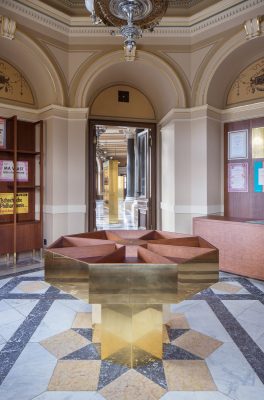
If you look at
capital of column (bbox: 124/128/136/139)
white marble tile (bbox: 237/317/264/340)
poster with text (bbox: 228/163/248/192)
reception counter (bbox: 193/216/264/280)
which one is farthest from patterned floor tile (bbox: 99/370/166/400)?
capital of column (bbox: 124/128/136/139)

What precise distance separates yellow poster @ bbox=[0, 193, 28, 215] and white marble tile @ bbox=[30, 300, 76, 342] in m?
2.43

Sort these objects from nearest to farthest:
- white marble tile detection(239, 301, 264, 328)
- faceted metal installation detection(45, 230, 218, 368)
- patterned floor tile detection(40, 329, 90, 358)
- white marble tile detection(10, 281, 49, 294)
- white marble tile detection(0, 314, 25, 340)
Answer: faceted metal installation detection(45, 230, 218, 368) < patterned floor tile detection(40, 329, 90, 358) < white marble tile detection(0, 314, 25, 340) < white marble tile detection(239, 301, 264, 328) < white marble tile detection(10, 281, 49, 294)

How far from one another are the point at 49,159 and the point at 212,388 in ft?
14.2

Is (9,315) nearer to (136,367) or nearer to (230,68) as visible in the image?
(136,367)

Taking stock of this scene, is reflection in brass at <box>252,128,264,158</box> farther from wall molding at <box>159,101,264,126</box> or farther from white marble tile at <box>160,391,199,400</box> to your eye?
white marble tile at <box>160,391,199,400</box>

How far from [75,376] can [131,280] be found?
2.88 feet

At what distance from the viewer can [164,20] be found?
508 centimetres

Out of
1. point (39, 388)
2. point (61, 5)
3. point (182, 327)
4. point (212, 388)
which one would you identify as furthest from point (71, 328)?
point (61, 5)

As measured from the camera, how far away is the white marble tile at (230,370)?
1.85 meters

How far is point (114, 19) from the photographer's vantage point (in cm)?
260

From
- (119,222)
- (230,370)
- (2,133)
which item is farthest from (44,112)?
(119,222)

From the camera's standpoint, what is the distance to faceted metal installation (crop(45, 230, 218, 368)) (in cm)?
163

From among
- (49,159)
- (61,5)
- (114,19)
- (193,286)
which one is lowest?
(193,286)

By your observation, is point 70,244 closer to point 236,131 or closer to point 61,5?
point 236,131
